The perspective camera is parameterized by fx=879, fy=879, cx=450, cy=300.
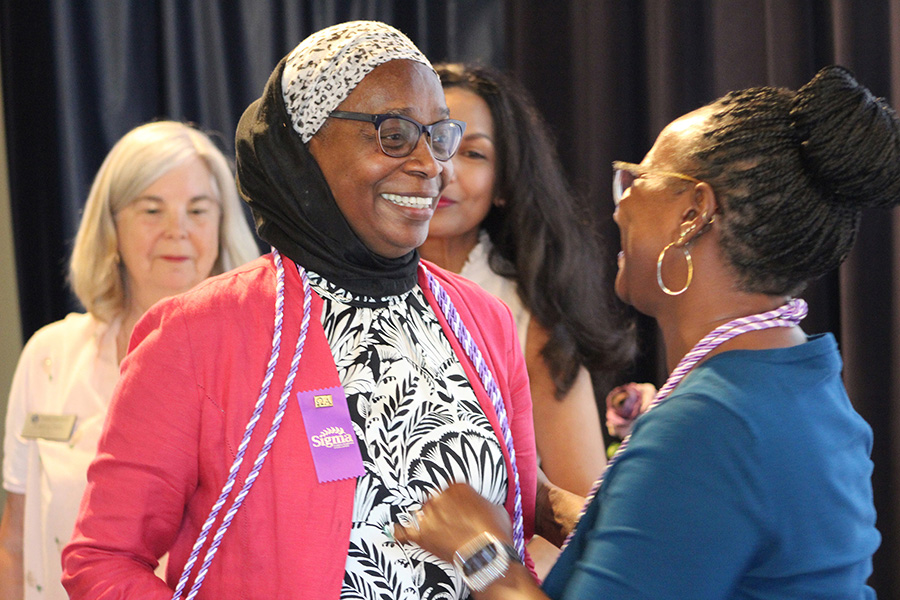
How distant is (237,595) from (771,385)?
0.87m

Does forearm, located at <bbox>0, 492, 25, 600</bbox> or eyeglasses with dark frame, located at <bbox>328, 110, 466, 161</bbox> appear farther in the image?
forearm, located at <bbox>0, 492, 25, 600</bbox>

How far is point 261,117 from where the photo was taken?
5.14 feet

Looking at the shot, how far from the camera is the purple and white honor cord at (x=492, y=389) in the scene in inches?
63.5

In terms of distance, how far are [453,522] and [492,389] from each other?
36cm

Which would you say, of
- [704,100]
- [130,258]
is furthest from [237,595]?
[704,100]

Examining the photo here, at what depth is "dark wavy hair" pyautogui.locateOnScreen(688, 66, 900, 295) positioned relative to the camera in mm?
1225

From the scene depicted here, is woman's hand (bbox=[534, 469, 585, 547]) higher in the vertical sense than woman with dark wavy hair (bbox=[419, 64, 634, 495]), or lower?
lower

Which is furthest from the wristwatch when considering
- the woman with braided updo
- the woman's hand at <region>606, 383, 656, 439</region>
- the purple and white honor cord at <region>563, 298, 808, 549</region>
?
the woman's hand at <region>606, 383, 656, 439</region>

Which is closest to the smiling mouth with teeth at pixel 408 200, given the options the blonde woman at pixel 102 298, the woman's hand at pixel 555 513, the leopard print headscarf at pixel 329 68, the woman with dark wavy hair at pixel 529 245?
the leopard print headscarf at pixel 329 68

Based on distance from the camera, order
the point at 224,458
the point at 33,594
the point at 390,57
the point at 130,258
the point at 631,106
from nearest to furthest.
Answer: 1. the point at 224,458
2. the point at 390,57
3. the point at 33,594
4. the point at 130,258
5. the point at 631,106

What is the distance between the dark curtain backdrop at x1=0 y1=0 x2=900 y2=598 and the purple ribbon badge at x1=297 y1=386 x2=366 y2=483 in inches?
68.2

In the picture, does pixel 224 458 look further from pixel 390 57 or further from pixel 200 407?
pixel 390 57

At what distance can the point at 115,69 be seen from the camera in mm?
3672

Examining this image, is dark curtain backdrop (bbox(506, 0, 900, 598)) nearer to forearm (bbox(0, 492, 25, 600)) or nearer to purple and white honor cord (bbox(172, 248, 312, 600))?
purple and white honor cord (bbox(172, 248, 312, 600))
